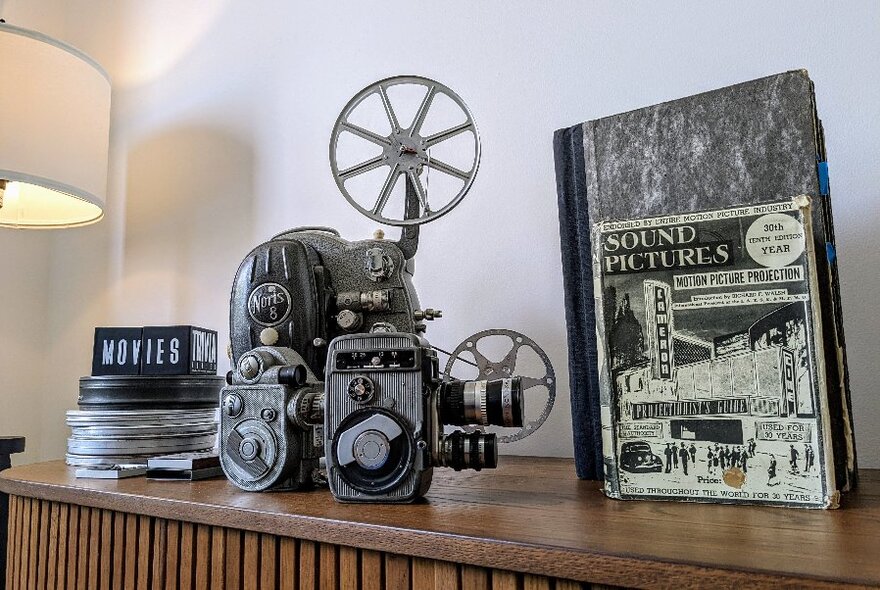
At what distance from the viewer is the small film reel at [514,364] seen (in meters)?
1.02

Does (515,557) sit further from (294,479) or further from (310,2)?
(310,2)

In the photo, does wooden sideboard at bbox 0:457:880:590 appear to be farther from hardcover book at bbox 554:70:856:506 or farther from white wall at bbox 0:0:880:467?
white wall at bbox 0:0:880:467

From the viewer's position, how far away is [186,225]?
161 centimetres

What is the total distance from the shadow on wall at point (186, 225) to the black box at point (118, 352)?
357 mm

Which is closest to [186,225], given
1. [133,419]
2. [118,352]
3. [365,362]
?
[118,352]

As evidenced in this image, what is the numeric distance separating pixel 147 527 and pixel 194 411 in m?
0.41

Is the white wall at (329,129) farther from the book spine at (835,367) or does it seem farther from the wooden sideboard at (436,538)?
the wooden sideboard at (436,538)

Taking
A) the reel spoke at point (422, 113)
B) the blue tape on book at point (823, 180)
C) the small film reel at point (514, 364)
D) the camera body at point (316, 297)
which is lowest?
the small film reel at point (514, 364)

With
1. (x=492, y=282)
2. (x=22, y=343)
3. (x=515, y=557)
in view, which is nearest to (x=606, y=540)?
(x=515, y=557)

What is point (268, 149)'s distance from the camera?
59.9 inches

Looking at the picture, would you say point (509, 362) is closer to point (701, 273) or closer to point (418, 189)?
point (418, 189)

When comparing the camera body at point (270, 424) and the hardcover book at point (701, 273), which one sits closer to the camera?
the hardcover book at point (701, 273)

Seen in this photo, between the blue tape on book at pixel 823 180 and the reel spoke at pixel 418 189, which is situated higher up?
the reel spoke at pixel 418 189

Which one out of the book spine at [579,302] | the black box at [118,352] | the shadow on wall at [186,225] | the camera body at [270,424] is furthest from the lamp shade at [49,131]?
Result: the book spine at [579,302]
